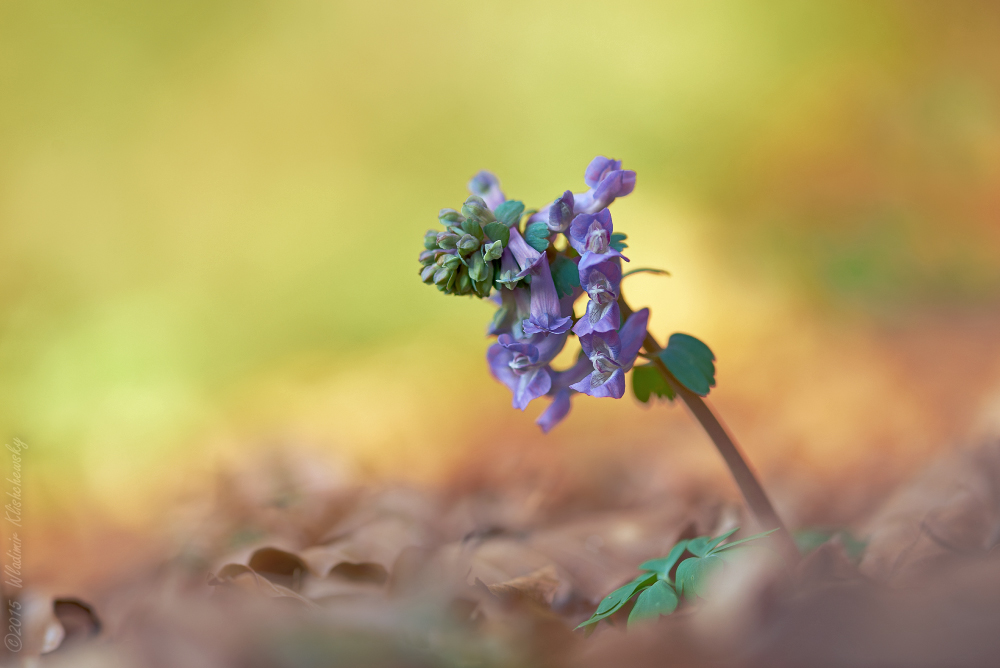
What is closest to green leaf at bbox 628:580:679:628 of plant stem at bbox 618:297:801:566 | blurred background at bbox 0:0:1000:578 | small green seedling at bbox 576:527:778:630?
small green seedling at bbox 576:527:778:630

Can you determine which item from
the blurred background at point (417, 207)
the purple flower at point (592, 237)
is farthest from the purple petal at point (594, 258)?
the blurred background at point (417, 207)

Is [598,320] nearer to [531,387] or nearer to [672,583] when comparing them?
[531,387]

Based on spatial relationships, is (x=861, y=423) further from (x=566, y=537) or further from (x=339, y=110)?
(x=339, y=110)

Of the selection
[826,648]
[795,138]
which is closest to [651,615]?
[826,648]

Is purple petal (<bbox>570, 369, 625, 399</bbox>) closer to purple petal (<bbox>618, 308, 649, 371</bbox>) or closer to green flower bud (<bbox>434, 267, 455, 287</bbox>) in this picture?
purple petal (<bbox>618, 308, 649, 371</bbox>)

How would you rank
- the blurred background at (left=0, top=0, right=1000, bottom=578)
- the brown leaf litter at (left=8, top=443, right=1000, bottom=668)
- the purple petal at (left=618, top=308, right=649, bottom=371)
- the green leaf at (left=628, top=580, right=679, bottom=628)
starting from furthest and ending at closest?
the blurred background at (left=0, top=0, right=1000, bottom=578) → the purple petal at (left=618, top=308, right=649, bottom=371) → the green leaf at (left=628, top=580, right=679, bottom=628) → the brown leaf litter at (left=8, top=443, right=1000, bottom=668)

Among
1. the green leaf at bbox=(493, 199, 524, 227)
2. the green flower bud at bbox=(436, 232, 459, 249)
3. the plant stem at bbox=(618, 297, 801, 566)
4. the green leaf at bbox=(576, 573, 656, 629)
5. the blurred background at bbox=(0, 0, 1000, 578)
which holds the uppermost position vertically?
the blurred background at bbox=(0, 0, 1000, 578)
